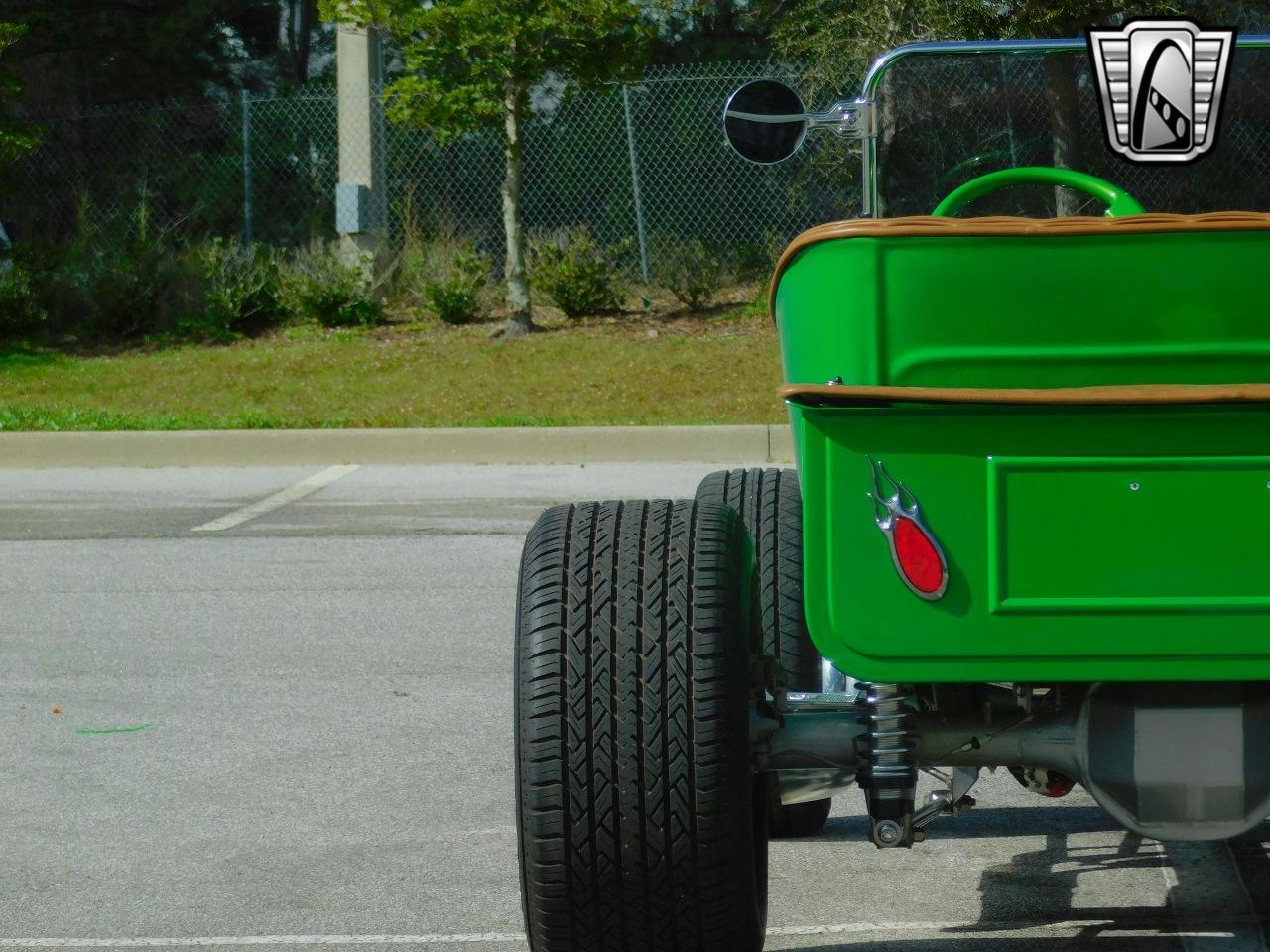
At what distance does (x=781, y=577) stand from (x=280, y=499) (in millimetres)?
6561

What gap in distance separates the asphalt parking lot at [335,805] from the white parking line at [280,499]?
0.85 meters

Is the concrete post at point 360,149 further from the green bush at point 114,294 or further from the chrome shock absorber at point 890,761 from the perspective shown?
the chrome shock absorber at point 890,761

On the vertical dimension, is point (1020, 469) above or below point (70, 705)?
above

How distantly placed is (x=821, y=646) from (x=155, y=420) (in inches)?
415

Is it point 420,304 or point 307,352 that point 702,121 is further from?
point 307,352

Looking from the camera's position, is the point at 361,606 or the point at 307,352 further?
the point at 307,352

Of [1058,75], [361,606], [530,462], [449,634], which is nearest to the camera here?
[1058,75]

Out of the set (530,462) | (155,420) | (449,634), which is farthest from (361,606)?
(155,420)

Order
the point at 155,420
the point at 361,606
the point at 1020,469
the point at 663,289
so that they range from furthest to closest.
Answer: the point at 663,289 → the point at 155,420 → the point at 361,606 → the point at 1020,469

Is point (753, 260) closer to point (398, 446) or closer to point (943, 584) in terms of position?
point (398, 446)

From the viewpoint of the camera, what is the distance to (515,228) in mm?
15531

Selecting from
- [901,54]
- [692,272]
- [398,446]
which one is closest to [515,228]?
[692,272]

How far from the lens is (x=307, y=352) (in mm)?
14945

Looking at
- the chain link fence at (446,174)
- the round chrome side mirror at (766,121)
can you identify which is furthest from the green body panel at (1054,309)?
the chain link fence at (446,174)
